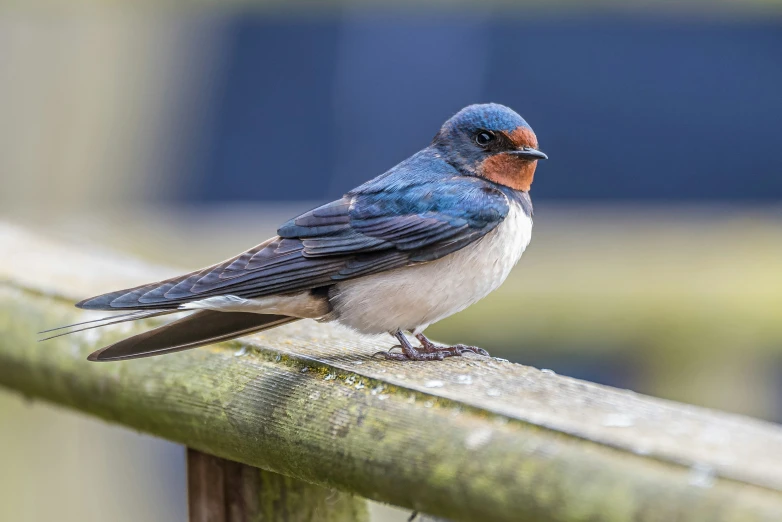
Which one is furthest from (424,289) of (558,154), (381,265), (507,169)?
(558,154)

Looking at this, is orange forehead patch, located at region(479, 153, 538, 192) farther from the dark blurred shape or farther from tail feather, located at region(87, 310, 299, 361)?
the dark blurred shape

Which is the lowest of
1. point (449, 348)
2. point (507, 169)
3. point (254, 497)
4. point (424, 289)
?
point (254, 497)

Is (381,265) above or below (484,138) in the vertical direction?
below

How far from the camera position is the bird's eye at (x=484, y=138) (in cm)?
267

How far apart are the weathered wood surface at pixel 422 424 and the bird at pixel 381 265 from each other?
61 mm

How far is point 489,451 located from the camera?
1.36 meters

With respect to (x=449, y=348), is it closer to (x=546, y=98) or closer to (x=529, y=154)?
(x=529, y=154)

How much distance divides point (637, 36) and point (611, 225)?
0.89 m

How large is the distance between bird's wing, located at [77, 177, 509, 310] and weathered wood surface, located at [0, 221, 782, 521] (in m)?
0.12

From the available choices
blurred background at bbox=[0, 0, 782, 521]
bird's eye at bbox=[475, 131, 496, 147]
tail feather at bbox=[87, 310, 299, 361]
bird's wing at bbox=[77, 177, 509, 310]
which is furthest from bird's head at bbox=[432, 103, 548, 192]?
blurred background at bbox=[0, 0, 782, 521]

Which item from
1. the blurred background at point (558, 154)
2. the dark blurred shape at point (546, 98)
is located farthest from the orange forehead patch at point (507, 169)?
the dark blurred shape at point (546, 98)

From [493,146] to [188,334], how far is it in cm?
99

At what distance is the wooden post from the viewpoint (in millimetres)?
1869

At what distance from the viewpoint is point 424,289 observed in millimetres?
2355
